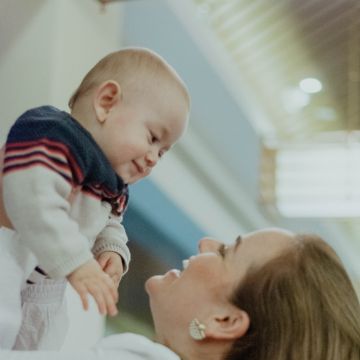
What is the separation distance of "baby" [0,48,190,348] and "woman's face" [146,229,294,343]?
3.6 inches

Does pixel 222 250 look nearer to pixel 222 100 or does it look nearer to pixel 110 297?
pixel 110 297

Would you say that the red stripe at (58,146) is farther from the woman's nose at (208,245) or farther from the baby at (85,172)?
the woman's nose at (208,245)

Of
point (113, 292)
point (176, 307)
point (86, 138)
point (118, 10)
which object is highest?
point (86, 138)

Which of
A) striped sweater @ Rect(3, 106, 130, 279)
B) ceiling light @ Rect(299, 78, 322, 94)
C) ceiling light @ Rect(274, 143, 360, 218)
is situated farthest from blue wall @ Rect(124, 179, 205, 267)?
striped sweater @ Rect(3, 106, 130, 279)

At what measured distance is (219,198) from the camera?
6152mm

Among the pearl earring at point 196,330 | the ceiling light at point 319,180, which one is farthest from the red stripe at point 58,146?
the ceiling light at point 319,180

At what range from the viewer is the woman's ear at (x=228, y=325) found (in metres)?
1.56

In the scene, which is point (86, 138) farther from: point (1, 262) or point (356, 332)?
point (356, 332)

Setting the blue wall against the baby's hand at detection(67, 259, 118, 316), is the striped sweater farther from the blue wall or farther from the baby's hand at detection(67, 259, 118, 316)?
the blue wall

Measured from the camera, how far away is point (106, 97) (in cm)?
156

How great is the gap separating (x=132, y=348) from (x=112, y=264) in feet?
0.83

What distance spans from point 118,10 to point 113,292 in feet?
8.37

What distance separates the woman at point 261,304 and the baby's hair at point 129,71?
0.32m

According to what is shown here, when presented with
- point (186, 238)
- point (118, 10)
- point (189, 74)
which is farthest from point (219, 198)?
point (118, 10)
